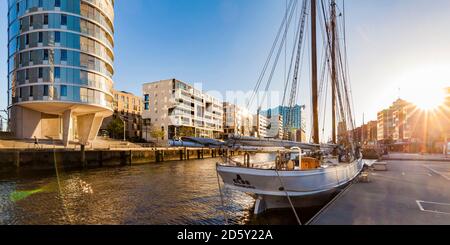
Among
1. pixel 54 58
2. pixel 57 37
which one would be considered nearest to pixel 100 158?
pixel 54 58

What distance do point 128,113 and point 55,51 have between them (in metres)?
53.0

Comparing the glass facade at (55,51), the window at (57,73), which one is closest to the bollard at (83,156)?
the glass facade at (55,51)

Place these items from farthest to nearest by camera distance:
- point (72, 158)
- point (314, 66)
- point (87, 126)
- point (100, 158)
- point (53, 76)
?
point (87, 126) < point (53, 76) < point (100, 158) < point (72, 158) < point (314, 66)

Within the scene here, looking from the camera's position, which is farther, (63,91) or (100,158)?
(63,91)

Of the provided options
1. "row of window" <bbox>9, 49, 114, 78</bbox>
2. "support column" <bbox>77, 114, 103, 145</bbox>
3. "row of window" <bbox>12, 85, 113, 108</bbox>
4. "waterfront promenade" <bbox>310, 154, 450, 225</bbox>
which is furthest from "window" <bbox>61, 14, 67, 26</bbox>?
"waterfront promenade" <bbox>310, 154, 450, 225</bbox>

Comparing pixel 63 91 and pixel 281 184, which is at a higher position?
pixel 63 91

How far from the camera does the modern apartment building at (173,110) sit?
263ft

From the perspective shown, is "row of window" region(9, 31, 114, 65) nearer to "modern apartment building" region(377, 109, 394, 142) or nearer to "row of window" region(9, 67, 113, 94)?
"row of window" region(9, 67, 113, 94)

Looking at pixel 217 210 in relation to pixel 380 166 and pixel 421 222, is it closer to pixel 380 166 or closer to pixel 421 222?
pixel 421 222

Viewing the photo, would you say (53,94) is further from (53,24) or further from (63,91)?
(53,24)

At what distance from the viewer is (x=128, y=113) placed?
88562 millimetres

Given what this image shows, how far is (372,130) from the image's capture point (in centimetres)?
13800

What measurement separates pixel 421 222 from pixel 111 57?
5063 cm

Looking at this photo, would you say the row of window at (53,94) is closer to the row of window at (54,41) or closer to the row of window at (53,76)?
the row of window at (53,76)
